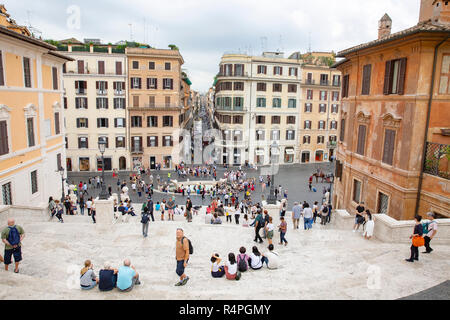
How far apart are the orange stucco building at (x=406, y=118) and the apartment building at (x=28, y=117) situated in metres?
18.2

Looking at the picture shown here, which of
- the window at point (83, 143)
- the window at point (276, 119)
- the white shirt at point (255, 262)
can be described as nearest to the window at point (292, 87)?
Answer: the window at point (276, 119)

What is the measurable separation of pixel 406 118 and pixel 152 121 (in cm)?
3451

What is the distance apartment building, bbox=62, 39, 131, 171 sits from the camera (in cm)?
4091

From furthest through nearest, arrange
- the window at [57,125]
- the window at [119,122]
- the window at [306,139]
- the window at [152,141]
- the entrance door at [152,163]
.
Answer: the window at [306,139] < the entrance door at [152,163] < the window at [152,141] < the window at [119,122] < the window at [57,125]

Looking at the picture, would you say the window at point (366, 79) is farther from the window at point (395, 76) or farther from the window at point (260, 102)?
the window at point (260, 102)

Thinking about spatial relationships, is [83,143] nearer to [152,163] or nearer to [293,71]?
[152,163]

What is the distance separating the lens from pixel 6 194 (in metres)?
17.5

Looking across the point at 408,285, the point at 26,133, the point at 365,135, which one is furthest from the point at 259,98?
the point at 408,285

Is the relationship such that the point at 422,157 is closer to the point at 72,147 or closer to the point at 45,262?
the point at 45,262

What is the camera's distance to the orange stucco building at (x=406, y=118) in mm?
14148

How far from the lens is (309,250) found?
12.5 meters

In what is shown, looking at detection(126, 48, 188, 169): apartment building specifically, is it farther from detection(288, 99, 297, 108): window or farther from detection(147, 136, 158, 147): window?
detection(288, 99, 297, 108): window

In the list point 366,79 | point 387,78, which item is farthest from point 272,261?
point 366,79

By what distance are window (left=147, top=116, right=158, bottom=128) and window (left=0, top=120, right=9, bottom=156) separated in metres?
27.0
